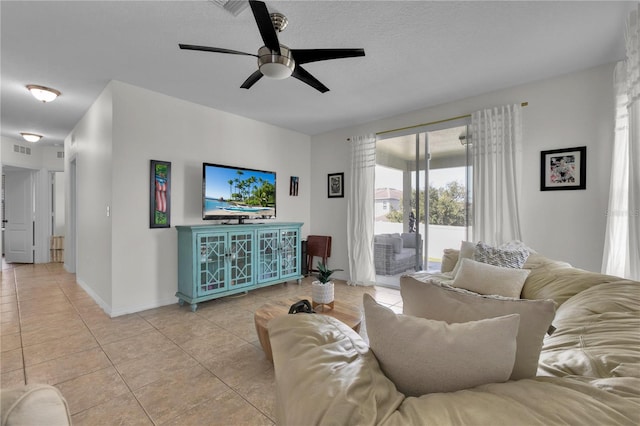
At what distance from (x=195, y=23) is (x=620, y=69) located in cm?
375

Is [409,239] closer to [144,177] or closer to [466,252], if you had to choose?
[466,252]

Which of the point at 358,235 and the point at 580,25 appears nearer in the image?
the point at 580,25

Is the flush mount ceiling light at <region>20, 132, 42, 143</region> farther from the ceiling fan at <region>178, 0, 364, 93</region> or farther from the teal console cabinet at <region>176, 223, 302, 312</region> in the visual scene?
the ceiling fan at <region>178, 0, 364, 93</region>

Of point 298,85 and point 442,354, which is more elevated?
point 298,85

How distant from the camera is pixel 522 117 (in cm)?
321

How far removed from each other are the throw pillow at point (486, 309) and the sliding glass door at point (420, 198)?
2948 mm

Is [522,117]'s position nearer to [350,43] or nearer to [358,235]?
[350,43]

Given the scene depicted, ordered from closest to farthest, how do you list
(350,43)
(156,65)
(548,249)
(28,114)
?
1. (350,43)
2. (156,65)
3. (548,249)
4. (28,114)

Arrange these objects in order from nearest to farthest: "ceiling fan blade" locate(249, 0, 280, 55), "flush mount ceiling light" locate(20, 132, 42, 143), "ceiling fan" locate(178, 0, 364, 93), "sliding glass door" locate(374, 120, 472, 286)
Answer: "ceiling fan blade" locate(249, 0, 280, 55) → "ceiling fan" locate(178, 0, 364, 93) → "sliding glass door" locate(374, 120, 472, 286) → "flush mount ceiling light" locate(20, 132, 42, 143)

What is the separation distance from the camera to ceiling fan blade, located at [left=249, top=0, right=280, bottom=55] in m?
1.48

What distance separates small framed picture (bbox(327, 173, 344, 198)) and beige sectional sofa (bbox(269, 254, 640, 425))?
12.7 ft

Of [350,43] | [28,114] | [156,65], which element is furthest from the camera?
[28,114]

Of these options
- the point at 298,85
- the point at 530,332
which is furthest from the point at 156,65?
the point at 530,332

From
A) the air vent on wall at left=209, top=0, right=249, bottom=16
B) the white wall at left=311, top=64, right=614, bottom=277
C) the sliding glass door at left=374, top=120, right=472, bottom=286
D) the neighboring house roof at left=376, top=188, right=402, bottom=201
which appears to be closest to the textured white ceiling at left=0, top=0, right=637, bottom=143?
the air vent on wall at left=209, top=0, right=249, bottom=16
